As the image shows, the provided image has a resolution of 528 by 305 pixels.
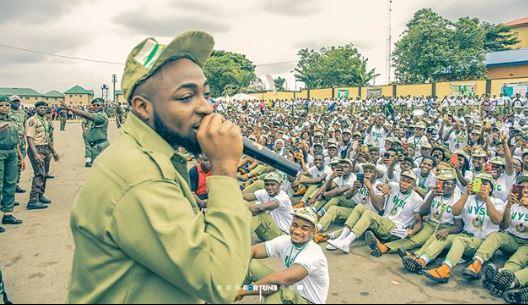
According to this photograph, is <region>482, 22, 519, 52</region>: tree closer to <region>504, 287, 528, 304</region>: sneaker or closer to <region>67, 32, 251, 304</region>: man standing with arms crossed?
<region>504, 287, 528, 304</region>: sneaker

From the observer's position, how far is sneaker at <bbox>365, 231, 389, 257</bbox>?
5.61 m

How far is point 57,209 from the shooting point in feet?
24.6

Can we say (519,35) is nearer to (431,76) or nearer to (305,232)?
(431,76)

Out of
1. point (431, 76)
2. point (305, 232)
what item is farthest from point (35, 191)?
point (431, 76)

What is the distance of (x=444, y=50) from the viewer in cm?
3156

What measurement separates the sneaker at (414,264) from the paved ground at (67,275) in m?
0.09

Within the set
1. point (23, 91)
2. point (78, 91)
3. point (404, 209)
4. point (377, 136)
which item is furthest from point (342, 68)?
point (23, 91)

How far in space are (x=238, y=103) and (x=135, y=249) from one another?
34473 millimetres

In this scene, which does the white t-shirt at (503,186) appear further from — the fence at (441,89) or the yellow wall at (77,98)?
the yellow wall at (77,98)

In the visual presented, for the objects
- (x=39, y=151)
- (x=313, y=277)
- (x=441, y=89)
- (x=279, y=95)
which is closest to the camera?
(x=313, y=277)

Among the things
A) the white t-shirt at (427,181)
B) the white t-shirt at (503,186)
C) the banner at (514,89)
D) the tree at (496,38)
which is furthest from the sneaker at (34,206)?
the tree at (496,38)

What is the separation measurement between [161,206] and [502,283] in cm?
451

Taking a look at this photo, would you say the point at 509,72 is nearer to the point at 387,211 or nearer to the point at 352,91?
the point at 352,91

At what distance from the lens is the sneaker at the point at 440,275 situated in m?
4.60
